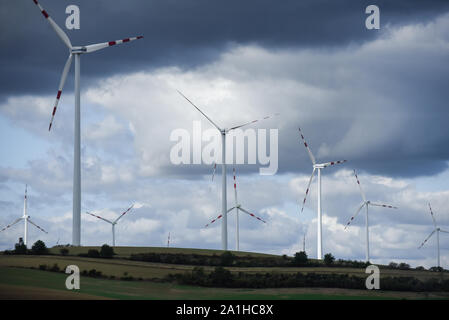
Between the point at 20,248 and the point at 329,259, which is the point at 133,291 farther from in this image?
the point at 329,259

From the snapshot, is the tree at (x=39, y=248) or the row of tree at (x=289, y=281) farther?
the tree at (x=39, y=248)

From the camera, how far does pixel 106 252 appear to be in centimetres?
13400

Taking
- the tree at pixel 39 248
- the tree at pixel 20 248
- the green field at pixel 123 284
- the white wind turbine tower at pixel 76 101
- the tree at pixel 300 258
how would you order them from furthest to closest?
the tree at pixel 300 258
the tree at pixel 20 248
the tree at pixel 39 248
the white wind turbine tower at pixel 76 101
the green field at pixel 123 284

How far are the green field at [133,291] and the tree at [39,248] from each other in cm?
2050

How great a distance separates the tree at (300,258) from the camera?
150 meters

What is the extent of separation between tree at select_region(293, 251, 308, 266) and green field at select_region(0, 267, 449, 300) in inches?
1482

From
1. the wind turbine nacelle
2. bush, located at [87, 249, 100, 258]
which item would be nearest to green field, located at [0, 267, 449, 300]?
bush, located at [87, 249, 100, 258]

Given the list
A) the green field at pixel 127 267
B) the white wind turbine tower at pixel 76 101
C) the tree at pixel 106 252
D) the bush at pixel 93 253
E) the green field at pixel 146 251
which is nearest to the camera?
the green field at pixel 127 267

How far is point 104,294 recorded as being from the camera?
3511 inches

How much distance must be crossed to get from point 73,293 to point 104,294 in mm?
3905

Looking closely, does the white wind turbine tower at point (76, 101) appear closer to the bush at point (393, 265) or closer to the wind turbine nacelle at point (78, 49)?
the wind turbine nacelle at point (78, 49)

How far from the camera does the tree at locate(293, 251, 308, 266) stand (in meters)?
150

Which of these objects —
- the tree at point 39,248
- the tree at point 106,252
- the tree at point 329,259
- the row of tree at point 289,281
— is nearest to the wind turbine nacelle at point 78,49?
the tree at point 39,248

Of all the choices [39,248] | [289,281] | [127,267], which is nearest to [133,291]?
[127,267]
